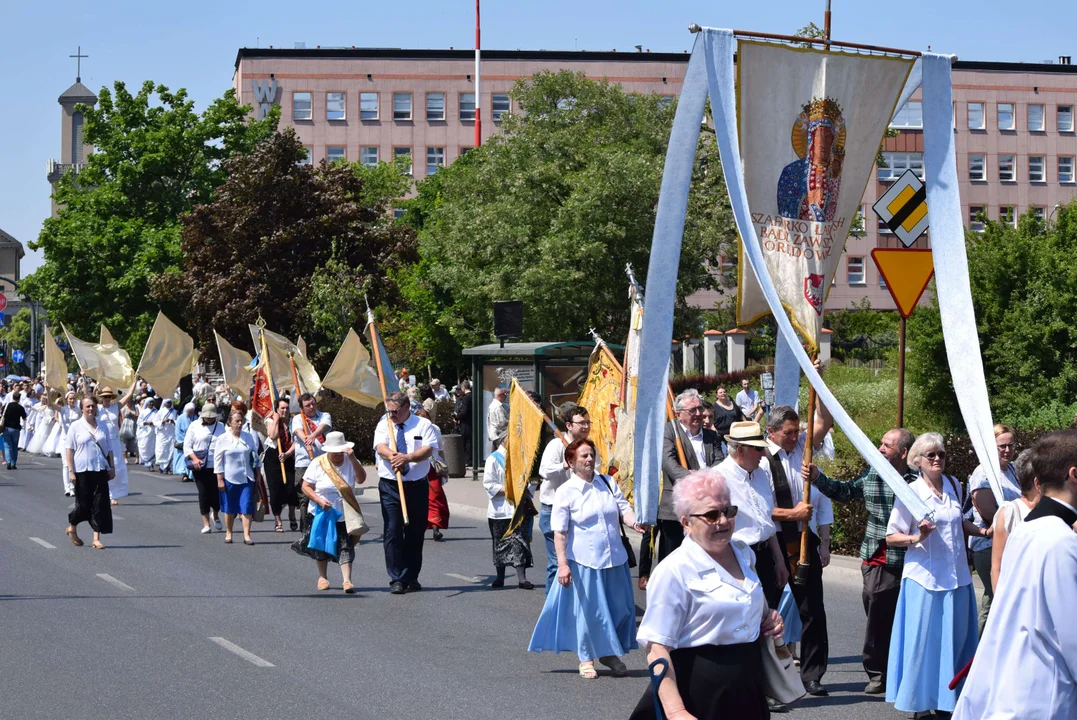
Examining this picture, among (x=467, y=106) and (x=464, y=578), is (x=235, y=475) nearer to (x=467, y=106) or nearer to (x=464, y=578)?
(x=464, y=578)

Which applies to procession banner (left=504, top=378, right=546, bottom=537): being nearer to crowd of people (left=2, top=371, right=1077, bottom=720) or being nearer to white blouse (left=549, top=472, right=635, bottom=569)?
crowd of people (left=2, top=371, right=1077, bottom=720)

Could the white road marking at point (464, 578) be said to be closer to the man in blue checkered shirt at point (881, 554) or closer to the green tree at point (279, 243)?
the man in blue checkered shirt at point (881, 554)

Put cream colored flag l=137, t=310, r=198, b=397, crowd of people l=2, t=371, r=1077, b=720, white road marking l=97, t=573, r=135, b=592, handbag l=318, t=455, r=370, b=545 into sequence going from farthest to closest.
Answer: cream colored flag l=137, t=310, r=198, b=397, white road marking l=97, t=573, r=135, b=592, handbag l=318, t=455, r=370, b=545, crowd of people l=2, t=371, r=1077, b=720

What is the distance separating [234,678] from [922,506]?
4569 millimetres

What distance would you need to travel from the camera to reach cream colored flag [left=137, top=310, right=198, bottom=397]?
2750 centimetres

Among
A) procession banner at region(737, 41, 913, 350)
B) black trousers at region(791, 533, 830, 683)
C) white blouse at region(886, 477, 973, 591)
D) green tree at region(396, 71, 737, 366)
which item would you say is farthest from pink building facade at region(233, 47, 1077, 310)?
white blouse at region(886, 477, 973, 591)

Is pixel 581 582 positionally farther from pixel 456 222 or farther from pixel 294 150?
pixel 456 222

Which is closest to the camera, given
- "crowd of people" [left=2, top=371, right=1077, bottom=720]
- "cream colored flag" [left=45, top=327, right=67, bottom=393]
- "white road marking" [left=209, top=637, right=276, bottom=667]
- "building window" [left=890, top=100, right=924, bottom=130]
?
"crowd of people" [left=2, top=371, right=1077, bottom=720]

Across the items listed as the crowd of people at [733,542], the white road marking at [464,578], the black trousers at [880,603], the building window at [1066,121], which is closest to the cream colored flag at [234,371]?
the crowd of people at [733,542]

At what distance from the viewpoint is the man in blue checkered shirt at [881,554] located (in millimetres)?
8500

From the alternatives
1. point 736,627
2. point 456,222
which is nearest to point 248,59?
point 456,222

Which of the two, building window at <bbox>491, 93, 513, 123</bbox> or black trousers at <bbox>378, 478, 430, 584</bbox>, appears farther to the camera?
building window at <bbox>491, 93, 513, 123</bbox>

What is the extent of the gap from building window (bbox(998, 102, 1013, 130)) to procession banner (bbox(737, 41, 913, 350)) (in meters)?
82.8

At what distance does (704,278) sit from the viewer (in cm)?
4772
